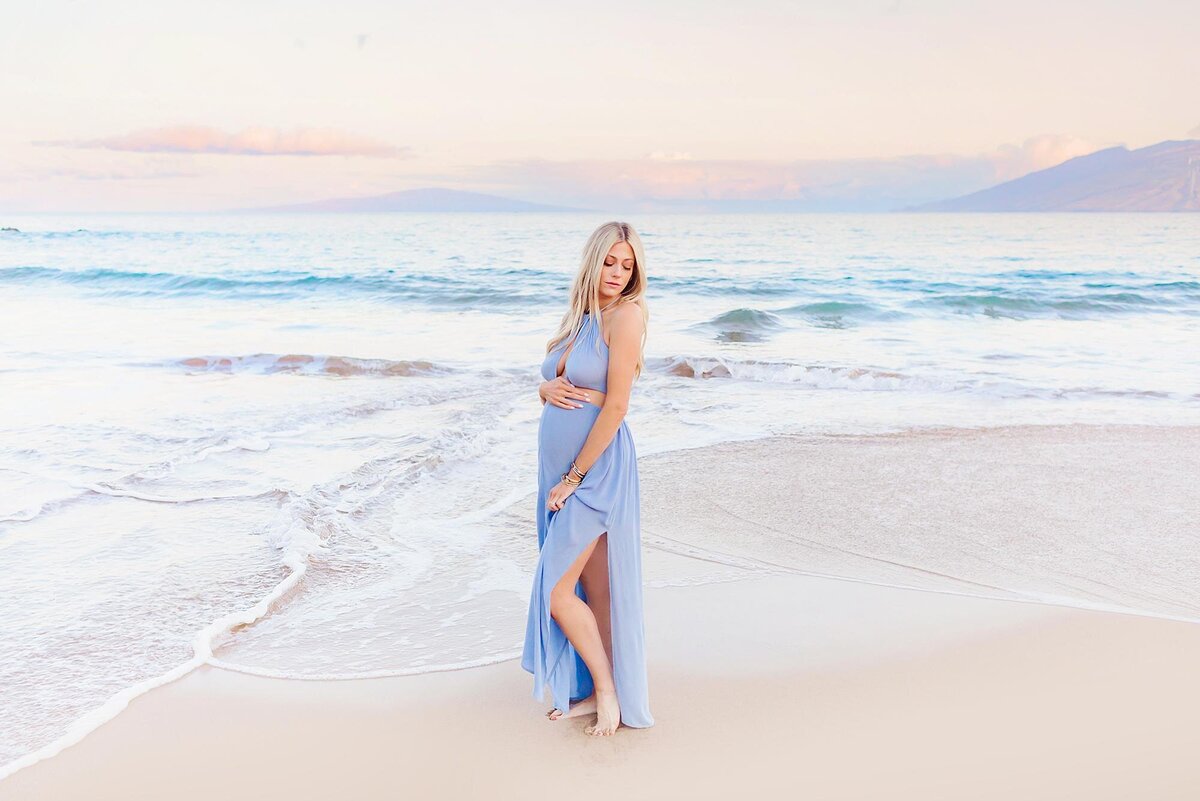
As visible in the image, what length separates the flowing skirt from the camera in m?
3.18

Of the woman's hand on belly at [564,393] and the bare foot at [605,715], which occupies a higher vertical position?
the woman's hand on belly at [564,393]

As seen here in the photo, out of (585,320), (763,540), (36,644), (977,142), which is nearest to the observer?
(585,320)

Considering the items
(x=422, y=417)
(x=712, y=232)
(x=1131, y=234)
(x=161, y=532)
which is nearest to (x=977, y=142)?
(x=1131, y=234)

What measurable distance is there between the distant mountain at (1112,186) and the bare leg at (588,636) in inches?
4527

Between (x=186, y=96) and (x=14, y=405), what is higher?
(x=186, y=96)

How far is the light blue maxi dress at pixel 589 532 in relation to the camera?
318cm

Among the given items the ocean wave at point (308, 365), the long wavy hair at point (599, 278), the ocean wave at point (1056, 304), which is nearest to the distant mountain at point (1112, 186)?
the ocean wave at point (1056, 304)

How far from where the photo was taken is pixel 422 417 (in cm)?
922

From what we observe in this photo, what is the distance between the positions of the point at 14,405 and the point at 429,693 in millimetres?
8012

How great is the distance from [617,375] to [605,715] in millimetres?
1261

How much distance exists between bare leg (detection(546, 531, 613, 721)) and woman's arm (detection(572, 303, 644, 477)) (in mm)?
420

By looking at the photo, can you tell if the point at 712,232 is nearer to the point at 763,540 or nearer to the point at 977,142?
the point at 977,142

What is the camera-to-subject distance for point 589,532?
318 centimetres

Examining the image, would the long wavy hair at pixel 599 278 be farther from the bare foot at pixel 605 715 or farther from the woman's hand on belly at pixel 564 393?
the bare foot at pixel 605 715
